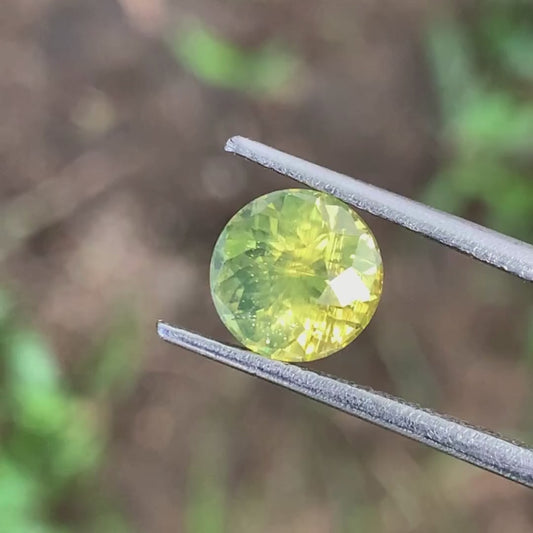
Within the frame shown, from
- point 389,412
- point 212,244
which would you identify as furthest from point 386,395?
point 212,244

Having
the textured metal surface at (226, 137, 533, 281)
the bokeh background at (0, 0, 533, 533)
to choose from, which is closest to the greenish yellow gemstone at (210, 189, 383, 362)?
the textured metal surface at (226, 137, 533, 281)

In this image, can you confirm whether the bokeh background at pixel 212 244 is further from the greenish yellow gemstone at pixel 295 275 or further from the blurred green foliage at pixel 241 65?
the greenish yellow gemstone at pixel 295 275

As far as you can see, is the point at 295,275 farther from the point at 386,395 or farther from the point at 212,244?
the point at 212,244

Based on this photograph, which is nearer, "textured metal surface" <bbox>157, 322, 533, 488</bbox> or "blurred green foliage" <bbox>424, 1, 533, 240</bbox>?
"textured metal surface" <bbox>157, 322, 533, 488</bbox>

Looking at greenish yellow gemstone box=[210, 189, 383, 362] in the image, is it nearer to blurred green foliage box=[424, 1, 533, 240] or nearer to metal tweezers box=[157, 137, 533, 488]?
metal tweezers box=[157, 137, 533, 488]

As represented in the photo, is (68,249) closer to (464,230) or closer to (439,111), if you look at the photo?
(439,111)

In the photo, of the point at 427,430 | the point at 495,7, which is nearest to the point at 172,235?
the point at 495,7

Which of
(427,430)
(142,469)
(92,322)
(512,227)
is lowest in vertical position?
(142,469)
